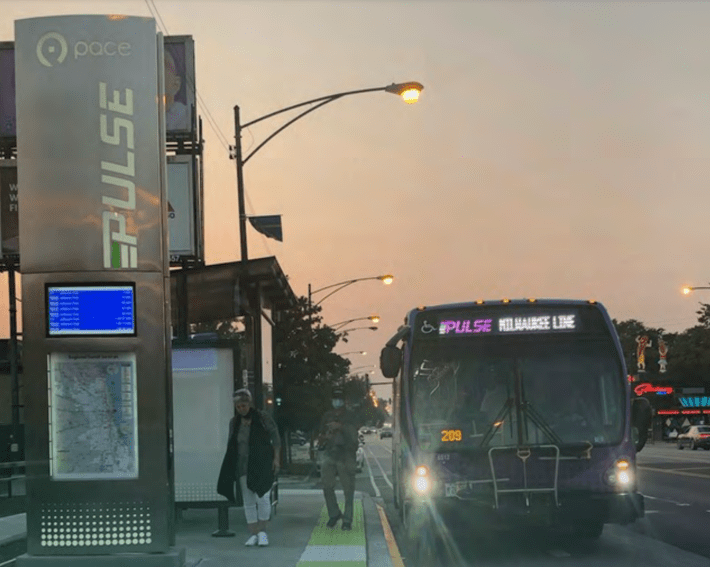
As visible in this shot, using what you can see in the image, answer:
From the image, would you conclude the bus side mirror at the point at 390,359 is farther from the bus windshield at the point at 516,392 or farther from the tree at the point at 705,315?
the tree at the point at 705,315

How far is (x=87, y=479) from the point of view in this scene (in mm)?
10305

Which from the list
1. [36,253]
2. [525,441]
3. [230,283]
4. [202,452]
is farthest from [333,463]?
[36,253]

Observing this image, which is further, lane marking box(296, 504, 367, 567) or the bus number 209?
the bus number 209

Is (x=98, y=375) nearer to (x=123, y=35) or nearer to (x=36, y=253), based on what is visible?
(x=36, y=253)

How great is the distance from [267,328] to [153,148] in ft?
39.9

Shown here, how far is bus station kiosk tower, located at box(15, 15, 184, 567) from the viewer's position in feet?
33.8

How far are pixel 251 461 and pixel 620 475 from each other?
4.20 meters

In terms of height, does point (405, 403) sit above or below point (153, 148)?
below

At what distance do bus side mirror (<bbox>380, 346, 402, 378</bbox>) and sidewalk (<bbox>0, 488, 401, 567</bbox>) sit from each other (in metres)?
2.11

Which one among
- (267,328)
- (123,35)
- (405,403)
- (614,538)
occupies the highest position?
(123,35)

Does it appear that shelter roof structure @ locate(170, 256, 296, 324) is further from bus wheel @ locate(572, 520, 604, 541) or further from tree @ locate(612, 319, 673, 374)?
tree @ locate(612, 319, 673, 374)

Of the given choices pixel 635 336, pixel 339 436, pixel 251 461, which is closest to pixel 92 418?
pixel 251 461

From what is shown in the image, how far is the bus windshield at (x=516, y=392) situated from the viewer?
1330 cm

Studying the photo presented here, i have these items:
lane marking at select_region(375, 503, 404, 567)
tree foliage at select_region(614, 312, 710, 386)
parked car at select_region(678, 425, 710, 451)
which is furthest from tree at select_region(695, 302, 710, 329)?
lane marking at select_region(375, 503, 404, 567)
